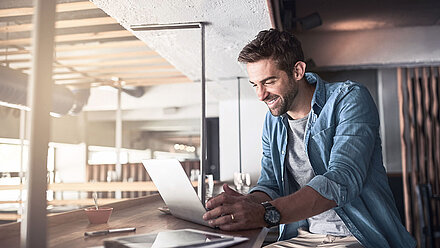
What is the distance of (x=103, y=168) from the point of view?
9914 millimetres

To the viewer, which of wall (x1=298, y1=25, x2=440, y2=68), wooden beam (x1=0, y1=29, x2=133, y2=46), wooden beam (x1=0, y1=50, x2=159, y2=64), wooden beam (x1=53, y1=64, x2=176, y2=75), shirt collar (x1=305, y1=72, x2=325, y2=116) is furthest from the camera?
wooden beam (x1=53, y1=64, x2=176, y2=75)

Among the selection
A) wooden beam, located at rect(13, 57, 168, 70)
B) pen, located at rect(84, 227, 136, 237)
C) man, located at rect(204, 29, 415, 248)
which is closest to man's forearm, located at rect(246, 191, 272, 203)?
man, located at rect(204, 29, 415, 248)

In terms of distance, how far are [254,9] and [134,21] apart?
2.25 feet

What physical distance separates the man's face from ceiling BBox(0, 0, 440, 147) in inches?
14.8

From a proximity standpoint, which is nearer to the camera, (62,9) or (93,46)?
(62,9)

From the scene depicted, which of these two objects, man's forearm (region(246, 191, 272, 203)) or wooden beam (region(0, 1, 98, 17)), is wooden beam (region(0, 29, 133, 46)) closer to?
wooden beam (region(0, 1, 98, 17))

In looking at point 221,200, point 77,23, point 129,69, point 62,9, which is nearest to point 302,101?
point 221,200

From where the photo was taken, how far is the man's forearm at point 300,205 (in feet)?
4.53

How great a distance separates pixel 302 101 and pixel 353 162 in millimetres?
517

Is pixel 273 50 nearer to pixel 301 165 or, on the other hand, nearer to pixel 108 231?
pixel 301 165

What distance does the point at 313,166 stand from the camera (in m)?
1.78

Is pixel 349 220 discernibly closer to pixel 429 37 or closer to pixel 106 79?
pixel 429 37

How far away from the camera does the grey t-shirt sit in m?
1.81

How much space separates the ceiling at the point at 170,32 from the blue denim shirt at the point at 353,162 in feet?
2.20
